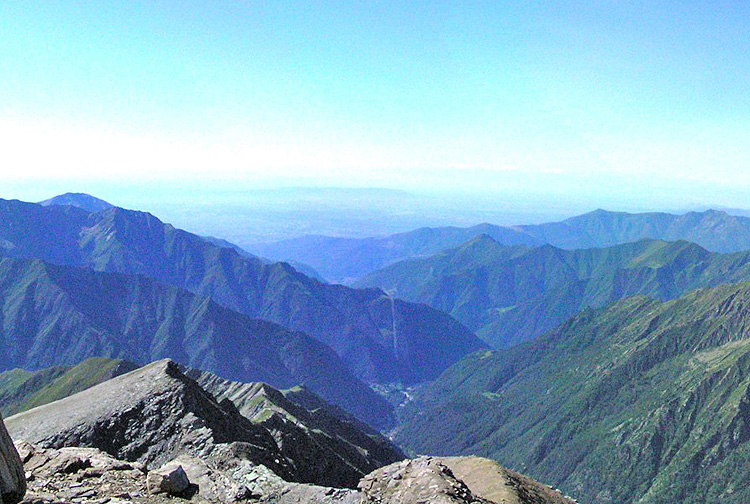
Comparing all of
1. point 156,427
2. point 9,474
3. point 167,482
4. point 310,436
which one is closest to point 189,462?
point 167,482

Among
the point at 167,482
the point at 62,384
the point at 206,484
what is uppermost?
the point at 167,482

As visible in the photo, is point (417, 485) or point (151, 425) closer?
point (417, 485)

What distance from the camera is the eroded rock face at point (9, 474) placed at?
1759cm

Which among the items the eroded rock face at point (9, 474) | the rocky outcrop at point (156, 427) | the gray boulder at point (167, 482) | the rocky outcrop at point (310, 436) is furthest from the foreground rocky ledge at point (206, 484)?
the rocky outcrop at point (310, 436)

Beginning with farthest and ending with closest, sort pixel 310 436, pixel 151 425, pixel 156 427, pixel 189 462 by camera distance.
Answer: pixel 310 436
pixel 151 425
pixel 156 427
pixel 189 462

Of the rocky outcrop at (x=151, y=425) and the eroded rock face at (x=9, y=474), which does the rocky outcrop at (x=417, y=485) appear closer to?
the rocky outcrop at (x=151, y=425)

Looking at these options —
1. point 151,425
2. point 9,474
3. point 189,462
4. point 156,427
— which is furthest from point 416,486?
point 151,425

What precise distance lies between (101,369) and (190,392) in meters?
119

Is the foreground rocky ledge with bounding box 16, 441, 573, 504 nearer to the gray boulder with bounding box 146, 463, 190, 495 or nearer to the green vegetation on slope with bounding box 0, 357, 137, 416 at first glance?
the gray boulder with bounding box 146, 463, 190, 495

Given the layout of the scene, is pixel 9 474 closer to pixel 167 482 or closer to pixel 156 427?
pixel 167 482

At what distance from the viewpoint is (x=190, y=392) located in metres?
49.7

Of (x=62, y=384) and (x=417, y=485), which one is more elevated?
(x=417, y=485)

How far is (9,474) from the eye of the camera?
58.5 feet

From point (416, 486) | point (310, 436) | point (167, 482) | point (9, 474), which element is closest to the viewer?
point (9, 474)
